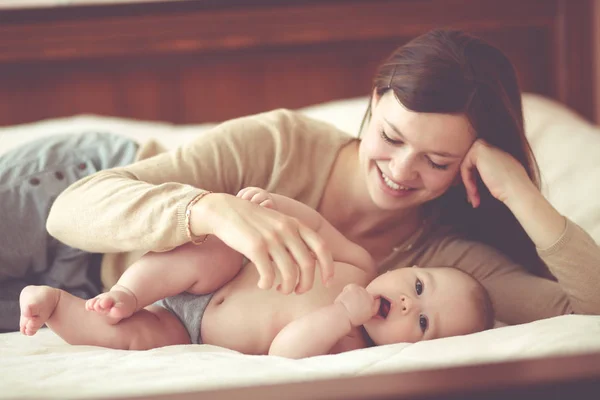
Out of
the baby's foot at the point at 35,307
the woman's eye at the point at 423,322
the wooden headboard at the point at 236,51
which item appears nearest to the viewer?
the baby's foot at the point at 35,307

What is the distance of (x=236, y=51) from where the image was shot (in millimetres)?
2264

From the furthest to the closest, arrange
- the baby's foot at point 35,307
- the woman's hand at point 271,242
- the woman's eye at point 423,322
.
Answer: the woman's eye at point 423,322, the baby's foot at point 35,307, the woman's hand at point 271,242

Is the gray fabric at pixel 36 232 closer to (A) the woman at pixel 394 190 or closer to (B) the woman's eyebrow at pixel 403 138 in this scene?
(A) the woman at pixel 394 190

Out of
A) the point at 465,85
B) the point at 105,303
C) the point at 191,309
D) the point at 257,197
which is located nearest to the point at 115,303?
the point at 105,303

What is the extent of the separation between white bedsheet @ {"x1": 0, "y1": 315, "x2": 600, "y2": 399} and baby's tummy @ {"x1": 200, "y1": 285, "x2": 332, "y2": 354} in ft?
0.18

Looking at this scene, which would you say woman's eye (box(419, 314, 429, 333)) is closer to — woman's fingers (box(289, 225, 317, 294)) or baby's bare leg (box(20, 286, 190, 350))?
woman's fingers (box(289, 225, 317, 294))

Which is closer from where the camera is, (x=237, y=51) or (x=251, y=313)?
(x=251, y=313)

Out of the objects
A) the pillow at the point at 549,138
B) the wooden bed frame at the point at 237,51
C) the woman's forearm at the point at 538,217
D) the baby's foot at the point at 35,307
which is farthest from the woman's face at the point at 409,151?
the wooden bed frame at the point at 237,51

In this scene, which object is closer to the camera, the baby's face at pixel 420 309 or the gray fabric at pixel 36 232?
the baby's face at pixel 420 309

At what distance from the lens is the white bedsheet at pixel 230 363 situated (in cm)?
78

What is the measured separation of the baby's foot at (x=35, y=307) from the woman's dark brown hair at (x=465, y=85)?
638mm

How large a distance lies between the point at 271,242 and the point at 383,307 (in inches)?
11.6

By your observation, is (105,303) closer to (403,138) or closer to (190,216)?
(190,216)

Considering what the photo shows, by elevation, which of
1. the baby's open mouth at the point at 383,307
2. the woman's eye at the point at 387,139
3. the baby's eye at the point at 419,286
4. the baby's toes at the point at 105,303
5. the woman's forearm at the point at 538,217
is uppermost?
the woman's eye at the point at 387,139
